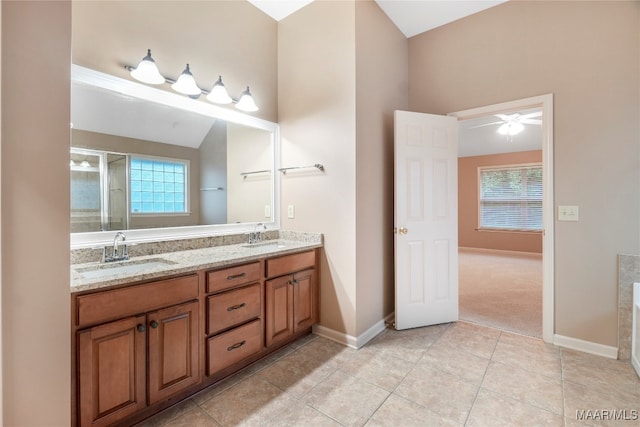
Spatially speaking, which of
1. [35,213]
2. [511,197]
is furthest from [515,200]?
[35,213]

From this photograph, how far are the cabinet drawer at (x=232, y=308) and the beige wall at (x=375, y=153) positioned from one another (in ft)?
2.84

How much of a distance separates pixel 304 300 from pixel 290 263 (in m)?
0.39

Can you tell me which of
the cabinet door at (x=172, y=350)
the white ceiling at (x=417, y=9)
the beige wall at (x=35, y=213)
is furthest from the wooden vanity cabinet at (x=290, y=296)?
the white ceiling at (x=417, y=9)

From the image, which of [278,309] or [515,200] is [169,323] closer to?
[278,309]

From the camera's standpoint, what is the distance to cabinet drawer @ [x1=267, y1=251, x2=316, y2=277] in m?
2.11

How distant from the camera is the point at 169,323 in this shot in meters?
1.55

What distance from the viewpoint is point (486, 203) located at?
6883 millimetres

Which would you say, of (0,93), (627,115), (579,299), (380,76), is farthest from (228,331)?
(627,115)

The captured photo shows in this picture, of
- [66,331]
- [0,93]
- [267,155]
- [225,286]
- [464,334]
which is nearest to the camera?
[0,93]

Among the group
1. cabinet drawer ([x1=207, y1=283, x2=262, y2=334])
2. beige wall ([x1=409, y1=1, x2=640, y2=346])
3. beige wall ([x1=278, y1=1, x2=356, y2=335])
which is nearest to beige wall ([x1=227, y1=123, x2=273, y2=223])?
beige wall ([x1=278, y1=1, x2=356, y2=335])

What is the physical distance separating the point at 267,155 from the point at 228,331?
5.42 feet

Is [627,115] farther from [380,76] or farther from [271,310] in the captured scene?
[271,310]

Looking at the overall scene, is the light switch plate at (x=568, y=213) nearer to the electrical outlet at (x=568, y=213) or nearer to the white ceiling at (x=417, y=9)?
the electrical outlet at (x=568, y=213)

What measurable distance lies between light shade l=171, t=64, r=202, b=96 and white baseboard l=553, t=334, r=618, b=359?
11.4 feet
